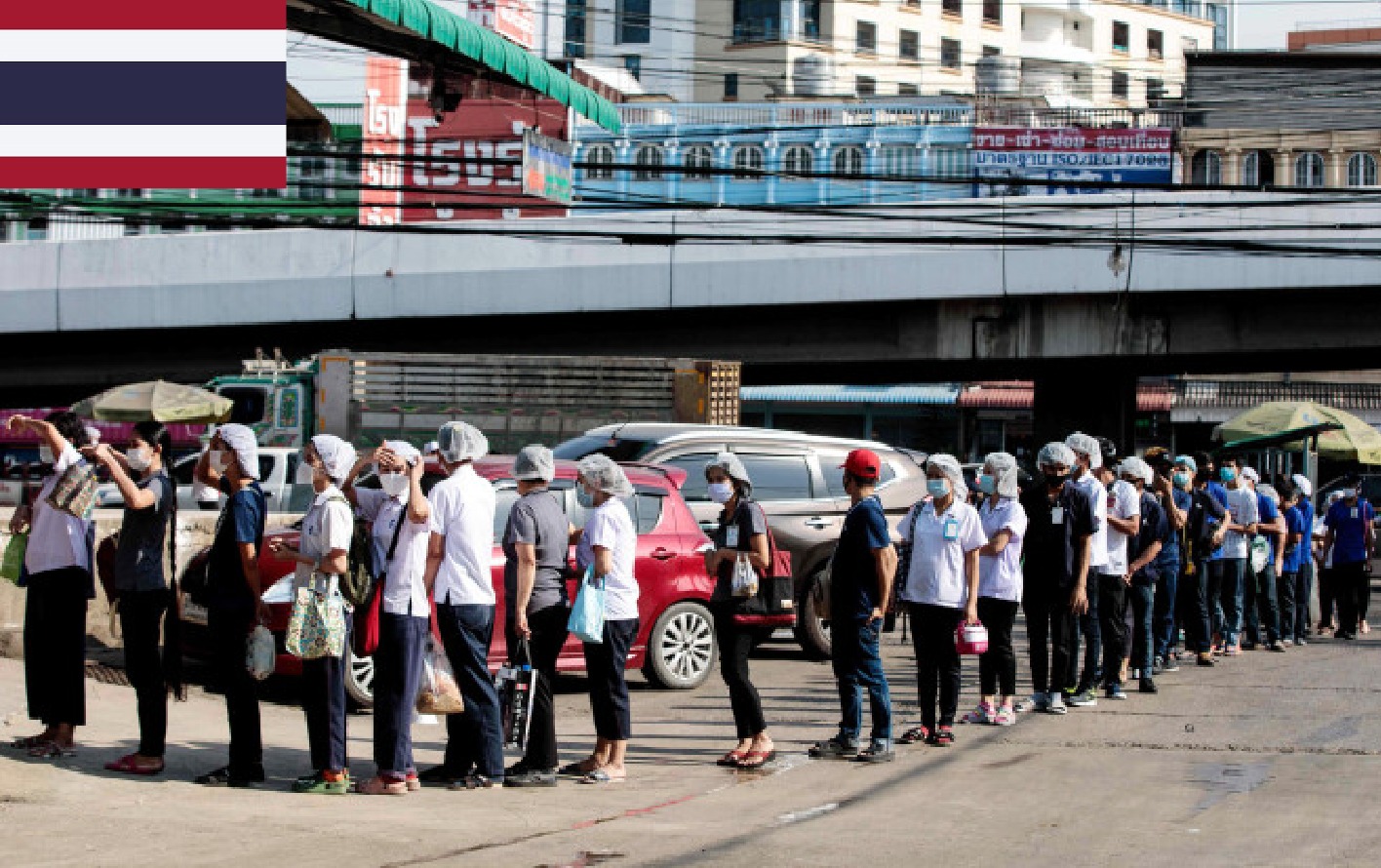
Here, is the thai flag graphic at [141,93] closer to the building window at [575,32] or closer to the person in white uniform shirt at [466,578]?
the person in white uniform shirt at [466,578]

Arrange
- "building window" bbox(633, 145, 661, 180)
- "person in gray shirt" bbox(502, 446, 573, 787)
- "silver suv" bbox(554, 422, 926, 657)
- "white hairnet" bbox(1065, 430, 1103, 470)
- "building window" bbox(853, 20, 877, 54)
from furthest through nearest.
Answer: "building window" bbox(853, 20, 877, 54), "building window" bbox(633, 145, 661, 180), "silver suv" bbox(554, 422, 926, 657), "white hairnet" bbox(1065, 430, 1103, 470), "person in gray shirt" bbox(502, 446, 573, 787)

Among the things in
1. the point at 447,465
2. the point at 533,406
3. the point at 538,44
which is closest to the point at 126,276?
the point at 533,406

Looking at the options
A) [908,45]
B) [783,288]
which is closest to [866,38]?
[908,45]

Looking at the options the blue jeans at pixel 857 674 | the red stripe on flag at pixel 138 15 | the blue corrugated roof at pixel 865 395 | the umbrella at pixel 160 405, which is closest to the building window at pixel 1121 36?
the blue corrugated roof at pixel 865 395

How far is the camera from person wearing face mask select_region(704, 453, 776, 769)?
1059cm

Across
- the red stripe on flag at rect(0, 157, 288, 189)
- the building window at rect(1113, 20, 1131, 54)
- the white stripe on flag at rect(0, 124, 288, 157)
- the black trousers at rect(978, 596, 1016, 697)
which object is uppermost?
the building window at rect(1113, 20, 1131, 54)

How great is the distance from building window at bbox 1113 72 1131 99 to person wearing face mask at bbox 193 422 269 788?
8623 cm

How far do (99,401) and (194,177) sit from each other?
22.0 m

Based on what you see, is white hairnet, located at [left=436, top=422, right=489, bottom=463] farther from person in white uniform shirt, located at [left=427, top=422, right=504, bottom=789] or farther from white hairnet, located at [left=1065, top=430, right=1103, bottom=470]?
white hairnet, located at [left=1065, top=430, right=1103, bottom=470]

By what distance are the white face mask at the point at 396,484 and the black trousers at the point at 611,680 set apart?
1.37 meters

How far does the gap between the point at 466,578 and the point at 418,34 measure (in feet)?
11.0

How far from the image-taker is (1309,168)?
67.8 m

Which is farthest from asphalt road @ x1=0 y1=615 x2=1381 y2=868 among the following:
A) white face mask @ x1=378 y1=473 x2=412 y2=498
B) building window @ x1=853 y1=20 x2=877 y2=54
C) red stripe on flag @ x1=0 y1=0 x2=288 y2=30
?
building window @ x1=853 y1=20 x2=877 y2=54

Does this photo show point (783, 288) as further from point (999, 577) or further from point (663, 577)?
point (999, 577)
